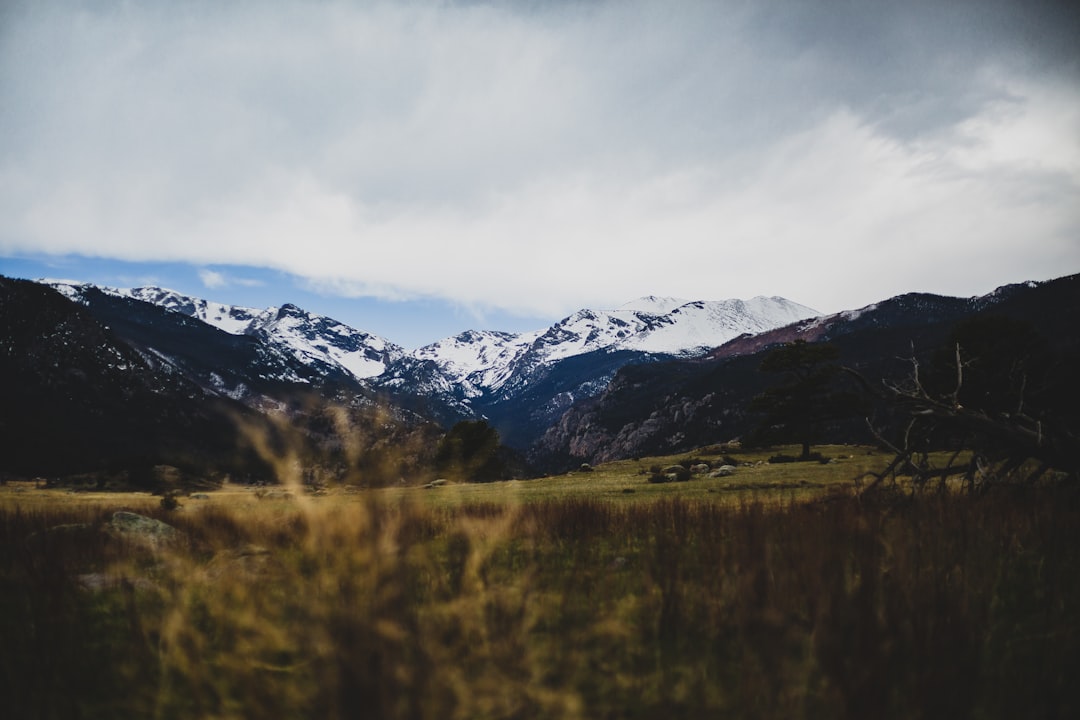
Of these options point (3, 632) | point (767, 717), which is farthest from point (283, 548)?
point (767, 717)

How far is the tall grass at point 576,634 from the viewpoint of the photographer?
2.62m

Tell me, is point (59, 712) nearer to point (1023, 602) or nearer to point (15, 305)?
point (1023, 602)

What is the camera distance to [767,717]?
2.85 m

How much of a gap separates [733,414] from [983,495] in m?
176

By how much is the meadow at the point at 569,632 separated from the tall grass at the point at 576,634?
0.02 metres

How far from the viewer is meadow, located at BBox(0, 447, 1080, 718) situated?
262 cm

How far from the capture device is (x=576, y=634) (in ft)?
A: 14.5

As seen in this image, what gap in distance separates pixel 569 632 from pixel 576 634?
12cm

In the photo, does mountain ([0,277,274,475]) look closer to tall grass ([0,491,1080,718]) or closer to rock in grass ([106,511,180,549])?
rock in grass ([106,511,180,549])

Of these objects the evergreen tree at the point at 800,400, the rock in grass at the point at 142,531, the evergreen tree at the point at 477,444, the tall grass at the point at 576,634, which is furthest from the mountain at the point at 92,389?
the tall grass at the point at 576,634

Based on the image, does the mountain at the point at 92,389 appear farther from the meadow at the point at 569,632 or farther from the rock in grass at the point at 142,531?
the meadow at the point at 569,632

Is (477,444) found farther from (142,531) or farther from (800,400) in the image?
(142,531)

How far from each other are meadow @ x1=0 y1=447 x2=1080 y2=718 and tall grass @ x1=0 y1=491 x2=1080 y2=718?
0.02 meters

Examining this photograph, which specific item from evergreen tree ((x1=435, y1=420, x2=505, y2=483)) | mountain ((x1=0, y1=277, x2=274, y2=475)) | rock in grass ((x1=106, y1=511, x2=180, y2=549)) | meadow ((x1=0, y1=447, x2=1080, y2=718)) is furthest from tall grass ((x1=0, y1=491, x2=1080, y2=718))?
mountain ((x1=0, y1=277, x2=274, y2=475))
